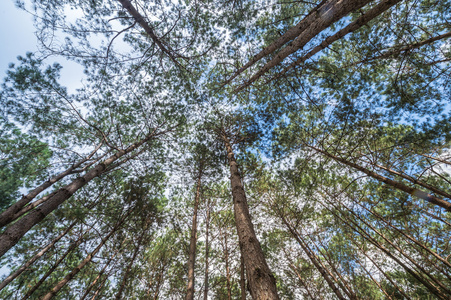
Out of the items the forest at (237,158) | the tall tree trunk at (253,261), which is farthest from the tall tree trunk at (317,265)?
the tall tree trunk at (253,261)

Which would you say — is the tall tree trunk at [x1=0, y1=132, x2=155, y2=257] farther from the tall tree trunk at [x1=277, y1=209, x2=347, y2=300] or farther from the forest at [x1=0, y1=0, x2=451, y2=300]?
the tall tree trunk at [x1=277, y1=209, x2=347, y2=300]

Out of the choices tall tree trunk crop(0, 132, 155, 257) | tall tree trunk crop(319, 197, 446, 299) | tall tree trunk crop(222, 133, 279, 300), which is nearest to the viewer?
tall tree trunk crop(222, 133, 279, 300)

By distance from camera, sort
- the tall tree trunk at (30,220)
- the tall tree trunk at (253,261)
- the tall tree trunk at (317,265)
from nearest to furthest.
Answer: the tall tree trunk at (253,261)
the tall tree trunk at (30,220)
the tall tree trunk at (317,265)

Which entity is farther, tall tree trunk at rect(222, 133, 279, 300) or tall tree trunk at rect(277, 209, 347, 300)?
tall tree trunk at rect(277, 209, 347, 300)

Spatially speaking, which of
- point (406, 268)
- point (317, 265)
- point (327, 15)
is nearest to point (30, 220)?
point (327, 15)

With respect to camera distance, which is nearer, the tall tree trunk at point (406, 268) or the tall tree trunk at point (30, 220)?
the tall tree trunk at point (30, 220)

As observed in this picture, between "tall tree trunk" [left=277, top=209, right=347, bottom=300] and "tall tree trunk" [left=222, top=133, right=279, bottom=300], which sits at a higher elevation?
"tall tree trunk" [left=277, top=209, right=347, bottom=300]

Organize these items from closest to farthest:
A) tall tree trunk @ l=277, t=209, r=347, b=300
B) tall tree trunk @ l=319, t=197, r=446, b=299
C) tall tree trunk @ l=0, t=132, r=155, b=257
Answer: tall tree trunk @ l=0, t=132, r=155, b=257 < tall tree trunk @ l=319, t=197, r=446, b=299 < tall tree trunk @ l=277, t=209, r=347, b=300

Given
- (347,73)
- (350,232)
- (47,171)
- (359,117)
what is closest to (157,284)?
(47,171)

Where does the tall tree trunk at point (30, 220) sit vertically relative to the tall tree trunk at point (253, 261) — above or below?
above

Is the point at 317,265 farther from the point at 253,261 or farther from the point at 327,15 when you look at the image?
the point at 327,15

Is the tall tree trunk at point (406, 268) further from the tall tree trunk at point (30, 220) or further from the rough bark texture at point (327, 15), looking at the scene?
the tall tree trunk at point (30, 220)

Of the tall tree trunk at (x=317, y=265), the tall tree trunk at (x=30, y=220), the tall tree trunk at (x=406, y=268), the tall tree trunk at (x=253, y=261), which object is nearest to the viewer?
the tall tree trunk at (x=253, y=261)

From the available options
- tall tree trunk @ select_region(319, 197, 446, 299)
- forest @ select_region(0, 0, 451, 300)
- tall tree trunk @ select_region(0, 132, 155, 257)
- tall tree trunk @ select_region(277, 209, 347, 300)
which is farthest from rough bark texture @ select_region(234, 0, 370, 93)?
tall tree trunk @ select_region(277, 209, 347, 300)
